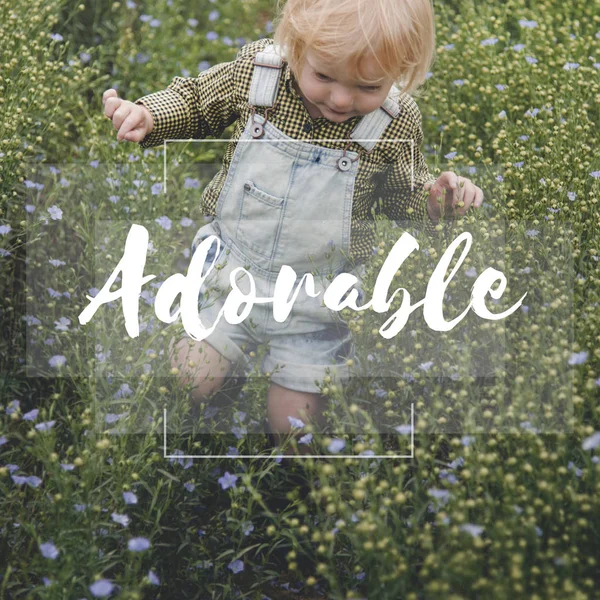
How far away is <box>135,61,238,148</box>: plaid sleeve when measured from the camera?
2.60 meters

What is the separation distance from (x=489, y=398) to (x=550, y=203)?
2.37 ft

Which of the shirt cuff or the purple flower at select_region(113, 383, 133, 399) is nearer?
the purple flower at select_region(113, 383, 133, 399)

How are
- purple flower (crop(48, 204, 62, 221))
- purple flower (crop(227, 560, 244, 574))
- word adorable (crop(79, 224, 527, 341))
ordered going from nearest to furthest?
purple flower (crop(227, 560, 244, 574))
word adorable (crop(79, 224, 527, 341))
purple flower (crop(48, 204, 62, 221))

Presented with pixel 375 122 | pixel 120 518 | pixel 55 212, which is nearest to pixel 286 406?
pixel 120 518

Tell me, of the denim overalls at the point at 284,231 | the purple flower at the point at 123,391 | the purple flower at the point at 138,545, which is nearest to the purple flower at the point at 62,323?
the purple flower at the point at 123,391

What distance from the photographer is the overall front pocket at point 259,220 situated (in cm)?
259

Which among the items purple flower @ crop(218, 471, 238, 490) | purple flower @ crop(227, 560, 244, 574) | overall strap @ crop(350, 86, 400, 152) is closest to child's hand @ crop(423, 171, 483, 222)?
overall strap @ crop(350, 86, 400, 152)

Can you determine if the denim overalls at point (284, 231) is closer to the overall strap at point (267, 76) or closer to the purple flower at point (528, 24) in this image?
the overall strap at point (267, 76)

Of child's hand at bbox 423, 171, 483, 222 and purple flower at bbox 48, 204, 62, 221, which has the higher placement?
child's hand at bbox 423, 171, 483, 222

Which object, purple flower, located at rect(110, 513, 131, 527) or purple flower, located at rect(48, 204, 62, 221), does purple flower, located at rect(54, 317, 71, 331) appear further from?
purple flower, located at rect(110, 513, 131, 527)

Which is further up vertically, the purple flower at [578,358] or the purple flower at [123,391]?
the purple flower at [578,358]

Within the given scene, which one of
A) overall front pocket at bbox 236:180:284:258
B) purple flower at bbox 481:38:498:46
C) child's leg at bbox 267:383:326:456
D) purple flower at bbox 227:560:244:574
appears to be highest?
purple flower at bbox 481:38:498:46

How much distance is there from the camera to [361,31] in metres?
2.25

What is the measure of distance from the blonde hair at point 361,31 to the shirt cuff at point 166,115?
446 mm
